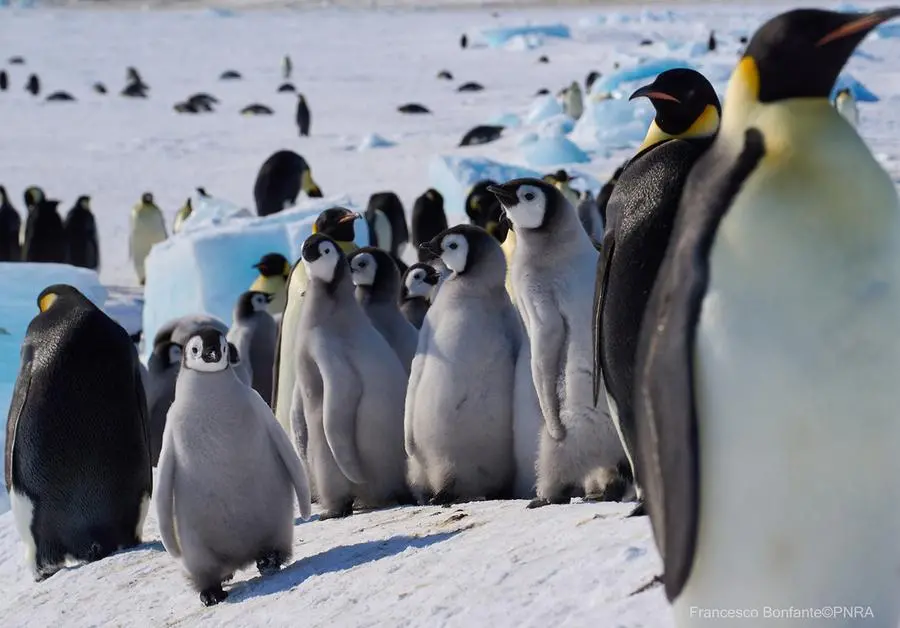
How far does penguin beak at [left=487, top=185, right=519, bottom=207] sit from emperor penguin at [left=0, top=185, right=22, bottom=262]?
408 inches

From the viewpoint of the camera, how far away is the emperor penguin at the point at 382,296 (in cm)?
503

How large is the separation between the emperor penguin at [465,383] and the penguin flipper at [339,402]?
196 millimetres

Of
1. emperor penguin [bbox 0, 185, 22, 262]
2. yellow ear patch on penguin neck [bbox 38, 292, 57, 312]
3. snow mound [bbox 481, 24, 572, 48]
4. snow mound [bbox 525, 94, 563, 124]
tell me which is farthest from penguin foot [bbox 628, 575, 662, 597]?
snow mound [bbox 481, 24, 572, 48]

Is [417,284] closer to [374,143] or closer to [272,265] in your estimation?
[272,265]

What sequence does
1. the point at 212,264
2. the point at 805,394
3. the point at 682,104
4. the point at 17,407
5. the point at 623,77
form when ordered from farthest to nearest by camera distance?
1. the point at 623,77
2. the point at 212,264
3. the point at 17,407
4. the point at 682,104
5. the point at 805,394

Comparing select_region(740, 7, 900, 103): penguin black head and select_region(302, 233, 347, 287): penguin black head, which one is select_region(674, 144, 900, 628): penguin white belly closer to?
select_region(740, 7, 900, 103): penguin black head

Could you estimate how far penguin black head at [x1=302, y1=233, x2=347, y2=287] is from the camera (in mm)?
4516

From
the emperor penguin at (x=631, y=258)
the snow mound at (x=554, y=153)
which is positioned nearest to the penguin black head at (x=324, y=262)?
the emperor penguin at (x=631, y=258)

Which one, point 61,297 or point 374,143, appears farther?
point 374,143

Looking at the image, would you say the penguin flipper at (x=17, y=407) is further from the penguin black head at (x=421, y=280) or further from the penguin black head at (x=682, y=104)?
the penguin black head at (x=682, y=104)

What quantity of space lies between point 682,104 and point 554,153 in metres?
11.9

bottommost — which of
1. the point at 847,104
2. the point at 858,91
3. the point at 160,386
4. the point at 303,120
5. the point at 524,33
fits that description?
the point at 160,386

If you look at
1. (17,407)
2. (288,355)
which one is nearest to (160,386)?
(288,355)

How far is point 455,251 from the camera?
438 cm
